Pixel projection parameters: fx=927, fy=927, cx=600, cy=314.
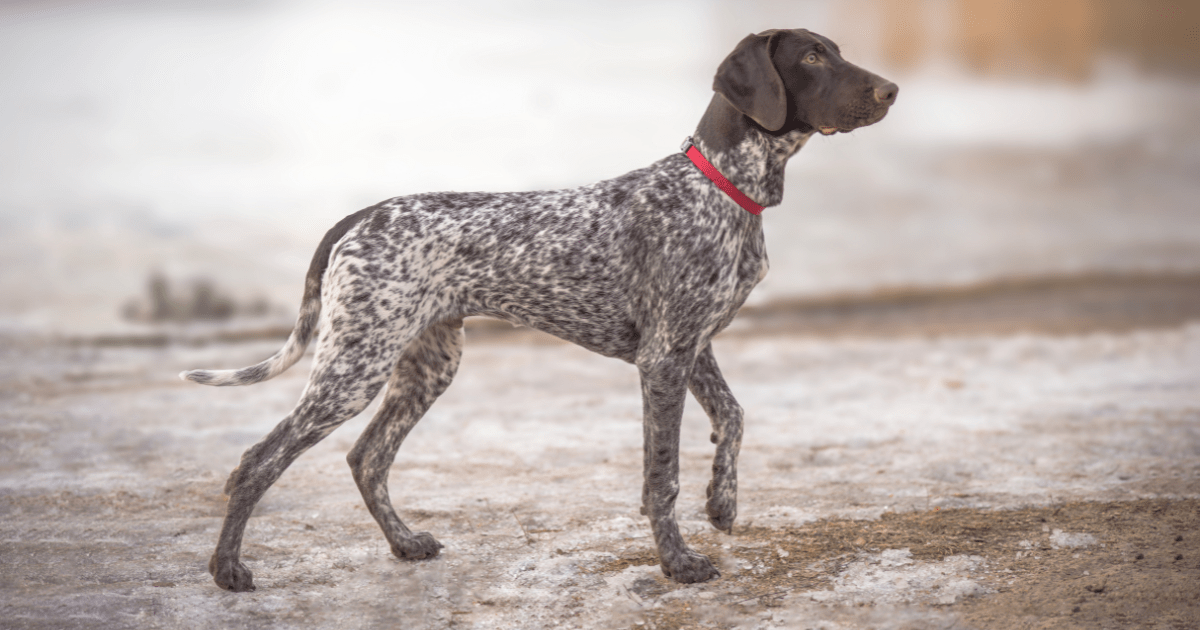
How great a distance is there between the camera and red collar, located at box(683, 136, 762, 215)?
3752mm

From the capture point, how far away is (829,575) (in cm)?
378

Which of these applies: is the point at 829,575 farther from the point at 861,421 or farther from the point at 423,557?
the point at 861,421

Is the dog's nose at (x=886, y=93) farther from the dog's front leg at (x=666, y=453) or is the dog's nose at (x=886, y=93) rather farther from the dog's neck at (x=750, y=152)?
the dog's front leg at (x=666, y=453)

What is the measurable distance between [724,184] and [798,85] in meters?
0.48

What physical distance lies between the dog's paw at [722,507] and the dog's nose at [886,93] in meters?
1.77

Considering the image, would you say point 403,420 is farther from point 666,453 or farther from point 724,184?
point 724,184

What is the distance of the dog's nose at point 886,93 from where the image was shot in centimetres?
349

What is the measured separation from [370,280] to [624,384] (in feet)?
14.2

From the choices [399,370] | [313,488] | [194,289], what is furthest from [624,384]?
[194,289]

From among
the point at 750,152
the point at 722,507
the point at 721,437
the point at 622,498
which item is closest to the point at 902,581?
the point at 722,507

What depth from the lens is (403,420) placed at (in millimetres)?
4070

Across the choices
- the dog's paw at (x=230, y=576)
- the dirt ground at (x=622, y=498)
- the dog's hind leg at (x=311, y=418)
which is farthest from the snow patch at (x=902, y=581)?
the dog's paw at (x=230, y=576)

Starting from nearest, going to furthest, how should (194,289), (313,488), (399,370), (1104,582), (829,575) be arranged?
(1104,582), (829,575), (399,370), (313,488), (194,289)

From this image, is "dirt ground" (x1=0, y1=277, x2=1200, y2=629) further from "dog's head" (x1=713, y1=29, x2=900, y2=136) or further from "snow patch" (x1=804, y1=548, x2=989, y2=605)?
"dog's head" (x1=713, y1=29, x2=900, y2=136)
